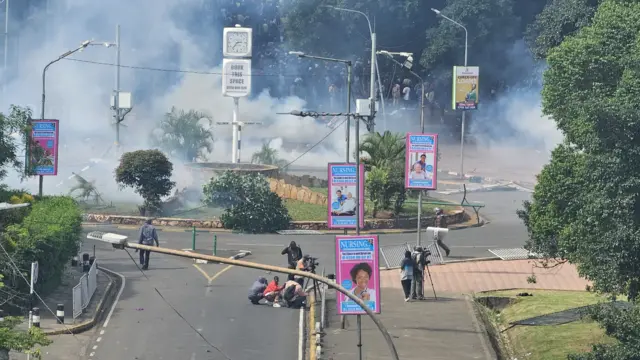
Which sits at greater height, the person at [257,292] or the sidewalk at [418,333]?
the person at [257,292]

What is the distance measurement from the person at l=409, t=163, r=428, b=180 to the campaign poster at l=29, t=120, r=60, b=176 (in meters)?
11.4

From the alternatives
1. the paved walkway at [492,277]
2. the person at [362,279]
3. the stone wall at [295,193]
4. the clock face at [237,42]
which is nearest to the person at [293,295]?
the paved walkway at [492,277]

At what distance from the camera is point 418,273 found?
3139 centimetres

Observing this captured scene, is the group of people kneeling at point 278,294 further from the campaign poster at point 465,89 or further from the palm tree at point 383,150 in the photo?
the campaign poster at point 465,89

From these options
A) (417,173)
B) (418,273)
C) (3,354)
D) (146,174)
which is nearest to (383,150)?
(146,174)

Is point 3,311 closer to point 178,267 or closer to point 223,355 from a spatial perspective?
point 223,355

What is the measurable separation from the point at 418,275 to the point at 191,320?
20.5 ft

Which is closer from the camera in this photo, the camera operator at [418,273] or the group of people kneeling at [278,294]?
the group of people kneeling at [278,294]

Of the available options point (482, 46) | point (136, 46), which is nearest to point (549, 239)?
point (482, 46)

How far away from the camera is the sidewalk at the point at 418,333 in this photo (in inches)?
1021

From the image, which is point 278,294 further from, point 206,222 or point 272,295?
point 206,222

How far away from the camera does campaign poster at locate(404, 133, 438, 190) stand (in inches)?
1286

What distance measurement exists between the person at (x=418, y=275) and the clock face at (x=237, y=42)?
28.6 meters

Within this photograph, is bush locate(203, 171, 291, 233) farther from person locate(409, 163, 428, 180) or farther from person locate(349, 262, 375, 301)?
person locate(349, 262, 375, 301)
